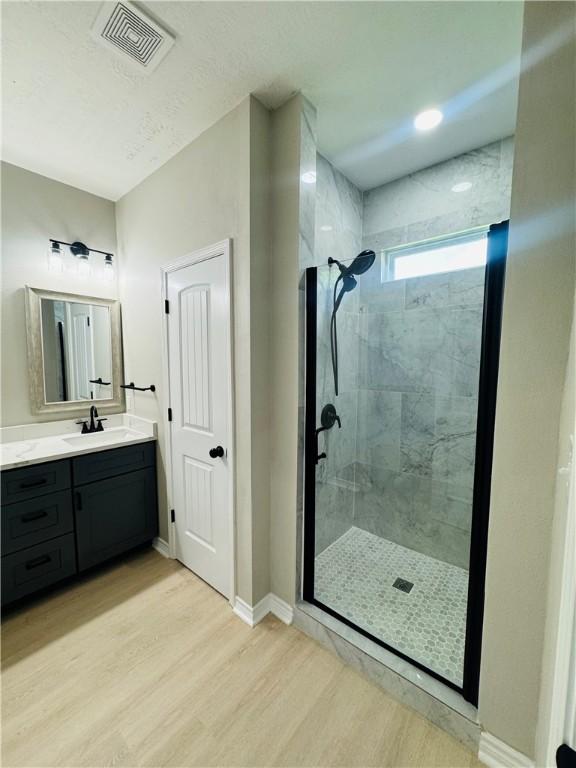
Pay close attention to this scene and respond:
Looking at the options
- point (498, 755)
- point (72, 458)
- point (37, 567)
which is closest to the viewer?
point (498, 755)

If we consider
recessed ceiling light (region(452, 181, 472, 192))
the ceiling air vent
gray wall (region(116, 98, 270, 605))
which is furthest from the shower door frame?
the ceiling air vent

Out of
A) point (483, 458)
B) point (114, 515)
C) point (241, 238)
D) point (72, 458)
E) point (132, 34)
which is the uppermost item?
point (132, 34)

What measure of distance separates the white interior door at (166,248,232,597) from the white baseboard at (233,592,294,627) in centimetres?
14

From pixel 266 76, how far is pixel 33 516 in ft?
8.54

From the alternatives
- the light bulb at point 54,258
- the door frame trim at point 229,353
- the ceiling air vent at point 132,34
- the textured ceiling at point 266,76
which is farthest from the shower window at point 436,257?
the light bulb at point 54,258

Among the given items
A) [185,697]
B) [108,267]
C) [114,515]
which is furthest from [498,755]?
[108,267]

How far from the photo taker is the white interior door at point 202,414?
5.66 feet

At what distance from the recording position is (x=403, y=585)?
192 centimetres

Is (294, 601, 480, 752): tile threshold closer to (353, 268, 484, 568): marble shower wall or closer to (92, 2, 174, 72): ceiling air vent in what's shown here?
(353, 268, 484, 568): marble shower wall

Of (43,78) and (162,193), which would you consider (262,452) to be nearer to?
(162,193)

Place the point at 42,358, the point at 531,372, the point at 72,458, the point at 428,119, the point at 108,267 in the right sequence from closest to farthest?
1. the point at 531,372
2. the point at 428,119
3. the point at 72,458
4. the point at 42,358
5. the point at 108,267

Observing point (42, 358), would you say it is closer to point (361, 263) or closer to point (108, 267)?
point (108, 267)

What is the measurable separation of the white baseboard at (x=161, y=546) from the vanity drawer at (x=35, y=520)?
0.64 meters

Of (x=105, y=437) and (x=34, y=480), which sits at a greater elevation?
(x=105, y=437)
